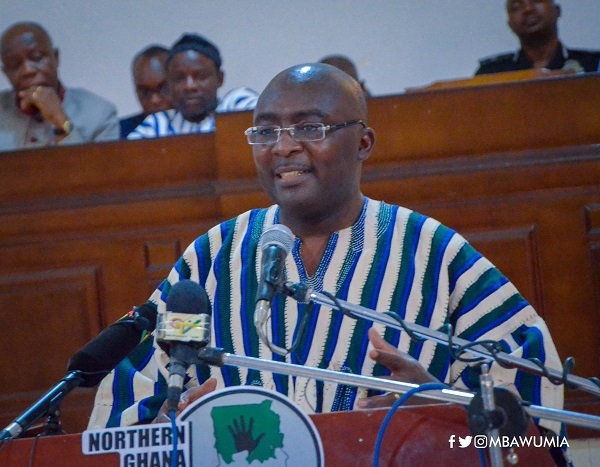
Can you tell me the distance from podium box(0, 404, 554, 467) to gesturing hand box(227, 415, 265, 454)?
0.12 meters

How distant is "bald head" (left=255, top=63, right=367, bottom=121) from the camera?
2.64m

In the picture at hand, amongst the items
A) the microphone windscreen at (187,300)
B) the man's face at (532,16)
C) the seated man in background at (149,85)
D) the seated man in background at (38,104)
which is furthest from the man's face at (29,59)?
the microphone windscreen at (187,300)

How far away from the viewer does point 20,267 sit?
4250 mm

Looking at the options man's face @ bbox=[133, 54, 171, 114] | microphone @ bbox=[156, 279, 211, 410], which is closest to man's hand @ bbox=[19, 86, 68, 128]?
man's face @ bbox=[133, 54, 171, 114]

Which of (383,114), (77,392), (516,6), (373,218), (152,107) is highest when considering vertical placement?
(516,6)

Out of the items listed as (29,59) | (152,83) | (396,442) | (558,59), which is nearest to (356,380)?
(396,442)

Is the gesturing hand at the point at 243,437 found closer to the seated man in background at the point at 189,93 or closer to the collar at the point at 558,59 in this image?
the seated man in background at the point at 189,93

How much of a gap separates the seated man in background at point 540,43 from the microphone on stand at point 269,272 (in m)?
3.71

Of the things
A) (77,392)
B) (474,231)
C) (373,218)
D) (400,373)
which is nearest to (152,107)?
(77,392)

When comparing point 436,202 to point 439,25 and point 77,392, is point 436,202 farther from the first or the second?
point 439,25

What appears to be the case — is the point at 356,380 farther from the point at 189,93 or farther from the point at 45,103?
the point at 45,103

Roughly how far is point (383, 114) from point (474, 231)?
23.6 inches

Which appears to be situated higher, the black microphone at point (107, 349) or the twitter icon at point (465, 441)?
the black microphone at point (107, 349)

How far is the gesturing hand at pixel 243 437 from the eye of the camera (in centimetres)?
176
